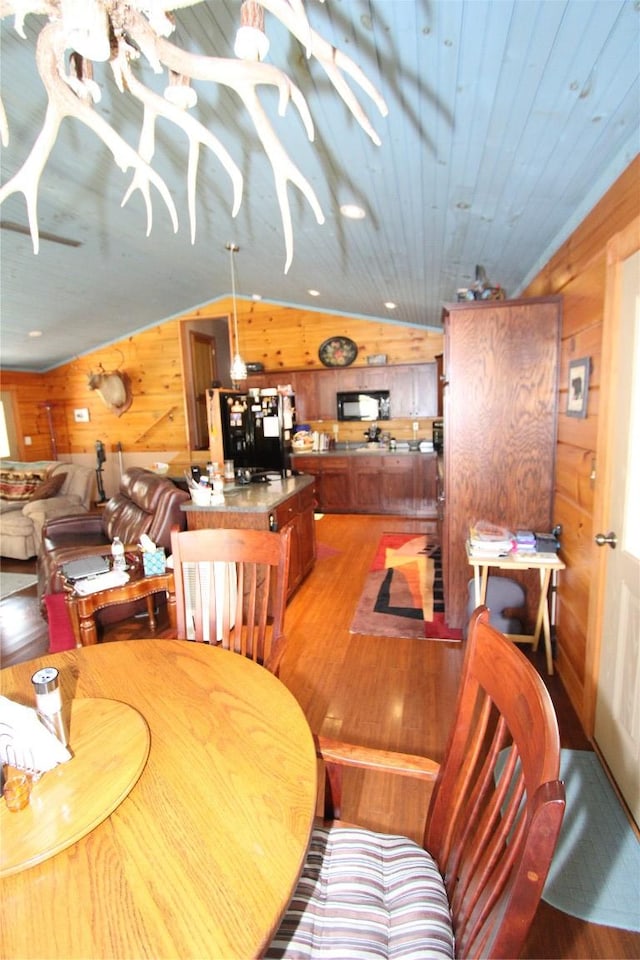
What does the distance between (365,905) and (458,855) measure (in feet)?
0.69

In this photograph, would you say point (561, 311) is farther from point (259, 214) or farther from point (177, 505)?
point (177, 505)

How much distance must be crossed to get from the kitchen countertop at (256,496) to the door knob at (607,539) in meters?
1.87

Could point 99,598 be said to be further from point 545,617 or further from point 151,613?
point 545,617

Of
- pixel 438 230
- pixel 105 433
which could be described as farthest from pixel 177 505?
pixel 105 433

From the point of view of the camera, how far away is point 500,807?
0.78 metres

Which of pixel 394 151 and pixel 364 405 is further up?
pixel 394 151

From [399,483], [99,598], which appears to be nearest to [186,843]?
[99,598]

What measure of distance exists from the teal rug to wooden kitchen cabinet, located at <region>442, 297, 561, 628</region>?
1.21 meters

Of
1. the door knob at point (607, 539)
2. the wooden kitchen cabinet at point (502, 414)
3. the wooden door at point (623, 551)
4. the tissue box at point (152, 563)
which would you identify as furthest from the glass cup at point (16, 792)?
the wooden kitchen cabinet at point (502, 414)

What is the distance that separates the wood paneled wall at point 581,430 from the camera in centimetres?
183

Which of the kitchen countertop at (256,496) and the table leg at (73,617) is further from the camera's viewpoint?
the kitchen countertop at (256,496)

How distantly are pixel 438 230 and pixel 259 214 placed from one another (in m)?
1.30

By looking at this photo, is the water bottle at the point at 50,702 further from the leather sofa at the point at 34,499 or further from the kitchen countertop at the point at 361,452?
the kitchen countertop at the point at 361,452

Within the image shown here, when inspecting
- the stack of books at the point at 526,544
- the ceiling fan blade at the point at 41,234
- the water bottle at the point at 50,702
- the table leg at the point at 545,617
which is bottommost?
the table leg at the point at 545,617
